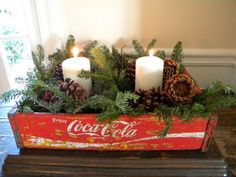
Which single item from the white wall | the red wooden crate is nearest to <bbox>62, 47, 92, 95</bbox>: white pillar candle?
the red wooden crate

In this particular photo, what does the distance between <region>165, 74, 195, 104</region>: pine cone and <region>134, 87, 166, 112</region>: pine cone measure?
0.02 meters

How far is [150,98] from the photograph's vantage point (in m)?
0.55

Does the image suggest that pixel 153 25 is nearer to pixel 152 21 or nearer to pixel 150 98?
pixel 152 21

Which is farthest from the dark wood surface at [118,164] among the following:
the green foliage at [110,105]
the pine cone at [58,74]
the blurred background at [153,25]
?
the blurred background at [153,25]

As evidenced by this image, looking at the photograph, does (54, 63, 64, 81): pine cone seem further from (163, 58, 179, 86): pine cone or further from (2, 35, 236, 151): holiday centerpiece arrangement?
(163, 58, 179, 86): pine cone

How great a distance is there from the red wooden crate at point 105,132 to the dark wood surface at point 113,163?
0.02 m

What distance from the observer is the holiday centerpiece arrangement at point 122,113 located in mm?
519

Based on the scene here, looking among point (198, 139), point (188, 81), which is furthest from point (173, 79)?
point (198, 139)

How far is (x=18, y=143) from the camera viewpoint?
0.58 metres

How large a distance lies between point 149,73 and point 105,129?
0.55 ft

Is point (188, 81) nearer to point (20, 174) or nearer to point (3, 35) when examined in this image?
point (20, 174)

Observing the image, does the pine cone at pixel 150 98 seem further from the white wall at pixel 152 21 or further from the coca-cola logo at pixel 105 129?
the white wall at pixel 152 21

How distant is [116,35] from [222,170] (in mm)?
589

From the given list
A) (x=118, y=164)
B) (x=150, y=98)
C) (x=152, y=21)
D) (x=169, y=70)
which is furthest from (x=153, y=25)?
(x=118, y=164)
